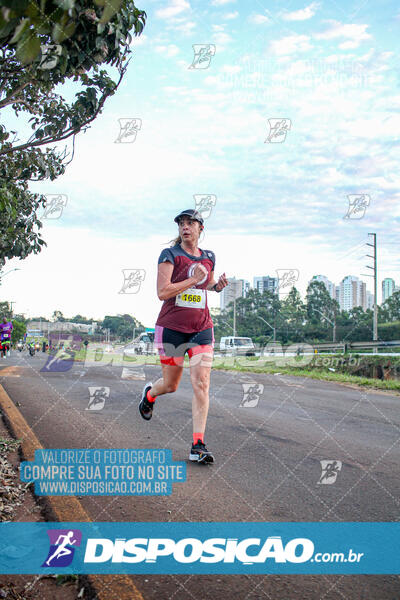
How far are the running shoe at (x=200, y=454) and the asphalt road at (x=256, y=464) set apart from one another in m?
0.10

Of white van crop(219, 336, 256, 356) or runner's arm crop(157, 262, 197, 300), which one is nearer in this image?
runner's arm crop(157, 262, 197, 300)

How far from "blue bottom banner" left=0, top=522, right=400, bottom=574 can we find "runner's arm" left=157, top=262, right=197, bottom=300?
1.66 metres

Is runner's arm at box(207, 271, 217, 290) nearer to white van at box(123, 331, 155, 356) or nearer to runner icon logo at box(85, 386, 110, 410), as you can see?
runner icon logo at box(85, 386, 110, 410)

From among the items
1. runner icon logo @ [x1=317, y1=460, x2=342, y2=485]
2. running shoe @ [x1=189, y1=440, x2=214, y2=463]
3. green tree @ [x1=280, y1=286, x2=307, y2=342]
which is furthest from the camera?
Result: green tree @ [x1=280, y1=286, x2=307, y2=342]

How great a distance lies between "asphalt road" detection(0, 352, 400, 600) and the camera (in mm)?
Answer: 2176

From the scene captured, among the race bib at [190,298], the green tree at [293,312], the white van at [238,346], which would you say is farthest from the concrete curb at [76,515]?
the green tree at [293,312]

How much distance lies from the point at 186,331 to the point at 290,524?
1.75m

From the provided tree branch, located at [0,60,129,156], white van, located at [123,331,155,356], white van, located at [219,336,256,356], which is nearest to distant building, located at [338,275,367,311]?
white van, located at [123,331,155,356]

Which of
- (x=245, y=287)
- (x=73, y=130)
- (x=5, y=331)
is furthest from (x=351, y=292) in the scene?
(x=73, y=130)

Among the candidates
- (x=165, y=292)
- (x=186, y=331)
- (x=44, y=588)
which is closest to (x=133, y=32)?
(x=165, y=292)

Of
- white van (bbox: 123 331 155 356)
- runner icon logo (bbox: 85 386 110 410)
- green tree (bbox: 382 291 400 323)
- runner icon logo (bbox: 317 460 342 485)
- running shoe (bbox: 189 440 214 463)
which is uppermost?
green tree (bbox: 382 291 400 323)

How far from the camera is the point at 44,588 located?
6.77 feet

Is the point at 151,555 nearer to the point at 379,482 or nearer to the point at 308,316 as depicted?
the point at 379,482

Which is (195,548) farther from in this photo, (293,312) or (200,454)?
(293,312)
